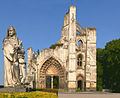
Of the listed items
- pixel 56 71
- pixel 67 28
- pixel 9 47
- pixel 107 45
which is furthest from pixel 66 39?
pixel 9 47

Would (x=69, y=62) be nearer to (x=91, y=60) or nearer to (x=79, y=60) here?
(x=79, y=60)

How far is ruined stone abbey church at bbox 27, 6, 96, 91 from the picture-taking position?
37406mm

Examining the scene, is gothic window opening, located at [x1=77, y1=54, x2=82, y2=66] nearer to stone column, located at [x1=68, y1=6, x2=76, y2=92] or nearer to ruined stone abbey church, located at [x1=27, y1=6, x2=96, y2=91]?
ruined stone abbey church, located at [x1=27, y1=6, x2=96, y2=91]

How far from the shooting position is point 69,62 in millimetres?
37219

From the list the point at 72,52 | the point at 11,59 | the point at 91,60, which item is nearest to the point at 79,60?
the point at 91,60

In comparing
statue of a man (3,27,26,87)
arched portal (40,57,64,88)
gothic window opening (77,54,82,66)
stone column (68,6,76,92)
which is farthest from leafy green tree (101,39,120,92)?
statue of a man (3,27,26,87)

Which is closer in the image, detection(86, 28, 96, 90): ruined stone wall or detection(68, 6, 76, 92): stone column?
detection(68, 6, 76, 92): stone column

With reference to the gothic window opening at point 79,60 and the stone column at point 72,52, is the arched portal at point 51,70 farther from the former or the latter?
the gothic window opening at point 79,60

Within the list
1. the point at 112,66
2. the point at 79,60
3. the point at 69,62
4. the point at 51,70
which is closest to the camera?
the point at 69,62

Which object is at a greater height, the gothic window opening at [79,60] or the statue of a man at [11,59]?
the gothic window opening at [79,60]

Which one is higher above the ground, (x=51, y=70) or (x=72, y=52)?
(x=72, y=52)

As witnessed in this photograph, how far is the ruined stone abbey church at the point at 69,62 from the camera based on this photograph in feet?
123

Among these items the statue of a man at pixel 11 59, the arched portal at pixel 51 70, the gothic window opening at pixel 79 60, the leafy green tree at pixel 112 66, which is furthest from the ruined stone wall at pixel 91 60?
the statue of a man at pixel 11 59

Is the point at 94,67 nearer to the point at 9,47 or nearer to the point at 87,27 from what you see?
the point at 87,27
